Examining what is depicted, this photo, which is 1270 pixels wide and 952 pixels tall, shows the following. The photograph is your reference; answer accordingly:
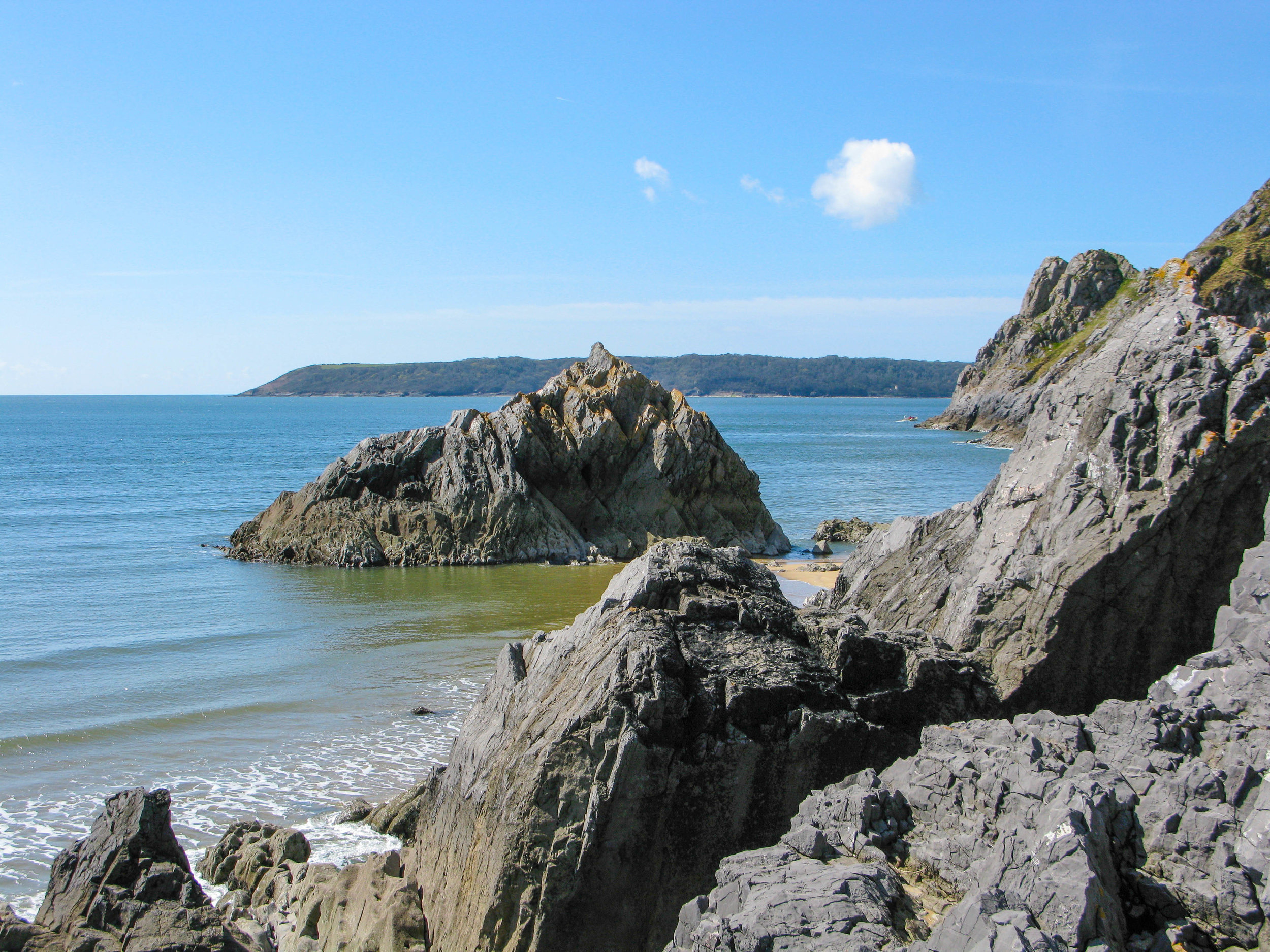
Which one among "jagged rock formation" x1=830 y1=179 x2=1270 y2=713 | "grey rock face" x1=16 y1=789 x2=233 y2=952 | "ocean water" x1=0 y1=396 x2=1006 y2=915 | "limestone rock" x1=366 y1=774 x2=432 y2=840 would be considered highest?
"jagged rock formation" x1=830 y1=179 x2=1270 y2=713

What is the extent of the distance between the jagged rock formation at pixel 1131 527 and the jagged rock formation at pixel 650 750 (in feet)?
2.25

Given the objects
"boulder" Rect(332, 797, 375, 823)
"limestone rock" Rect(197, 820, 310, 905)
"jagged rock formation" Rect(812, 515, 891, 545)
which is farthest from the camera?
"jagged rock formation" Rect(812, 515, 891, 545)

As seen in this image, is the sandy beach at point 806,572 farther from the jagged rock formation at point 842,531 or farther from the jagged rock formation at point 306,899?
the jagged rock formation at point 306,899

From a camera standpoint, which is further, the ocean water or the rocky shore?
the ocean water

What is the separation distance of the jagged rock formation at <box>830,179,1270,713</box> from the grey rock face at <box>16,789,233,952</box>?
6245 millimetres

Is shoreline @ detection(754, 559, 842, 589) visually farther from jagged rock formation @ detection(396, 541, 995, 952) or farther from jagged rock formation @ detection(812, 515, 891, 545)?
jagged rock formation @ detection(396, 541, 995, 952)

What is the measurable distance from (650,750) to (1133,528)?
4.41 meters

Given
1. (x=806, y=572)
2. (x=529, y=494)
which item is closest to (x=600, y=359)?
(x=529, y=494)

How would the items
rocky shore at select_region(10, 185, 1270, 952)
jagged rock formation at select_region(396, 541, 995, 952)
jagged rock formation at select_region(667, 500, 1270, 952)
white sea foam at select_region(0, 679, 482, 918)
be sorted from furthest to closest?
white sea foam at select_region(0, 679, 482, 918) < jagged rock formation at select_region(396, 541, 995, 952) < rocky shore at select_region(10, 185, 1270, 952) < jagged rock formation at select_region(667, 500, 1270, 952)

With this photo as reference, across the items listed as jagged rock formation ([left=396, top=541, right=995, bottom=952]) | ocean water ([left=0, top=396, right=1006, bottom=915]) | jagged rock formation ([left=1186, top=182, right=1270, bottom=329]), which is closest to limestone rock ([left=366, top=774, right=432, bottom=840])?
ocean water ([left=0, top=396, right=1006, bottom=915])

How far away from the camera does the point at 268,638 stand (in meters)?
18.9

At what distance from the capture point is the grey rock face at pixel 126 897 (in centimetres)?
599

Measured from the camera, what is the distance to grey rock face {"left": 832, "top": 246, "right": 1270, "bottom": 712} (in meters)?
7.44

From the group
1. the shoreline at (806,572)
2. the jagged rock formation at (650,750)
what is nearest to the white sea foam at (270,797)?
the jagged rock formation at (650,750)
